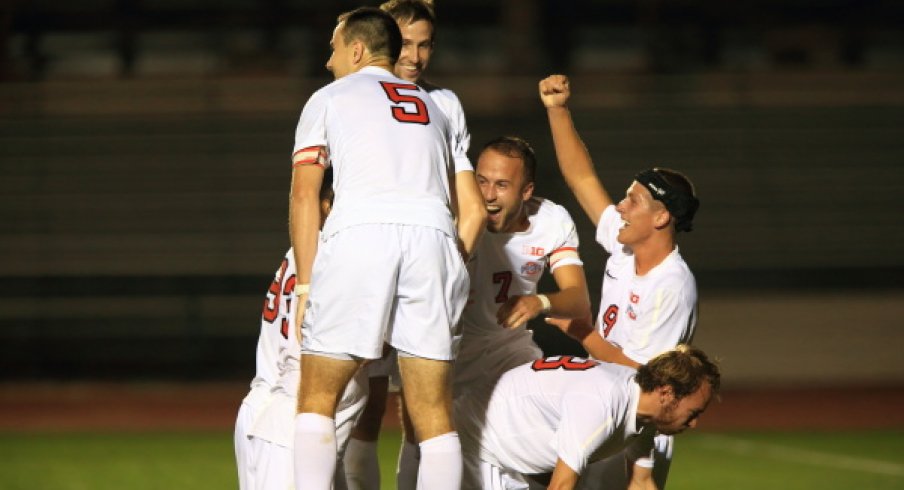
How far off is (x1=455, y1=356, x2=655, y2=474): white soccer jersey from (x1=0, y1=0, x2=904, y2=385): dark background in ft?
25.2

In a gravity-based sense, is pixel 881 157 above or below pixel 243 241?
above

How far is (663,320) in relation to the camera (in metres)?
5.14

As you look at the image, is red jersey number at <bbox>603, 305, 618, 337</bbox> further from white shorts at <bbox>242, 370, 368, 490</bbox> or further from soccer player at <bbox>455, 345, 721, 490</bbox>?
white shorts at <bbox>242, 370, 368, 490</bbox>

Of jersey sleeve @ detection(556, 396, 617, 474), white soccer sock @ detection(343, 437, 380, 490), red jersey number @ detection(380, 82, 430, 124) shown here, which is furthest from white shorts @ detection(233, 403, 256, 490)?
red jersey number @ detection(380, 82, 430, 124)

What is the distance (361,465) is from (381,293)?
1.39 m

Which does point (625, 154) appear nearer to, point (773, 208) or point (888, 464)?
point (773, 208)

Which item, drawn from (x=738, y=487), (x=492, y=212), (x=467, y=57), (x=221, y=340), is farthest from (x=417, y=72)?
(x=467, y=57)

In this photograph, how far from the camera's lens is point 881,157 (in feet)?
46.8

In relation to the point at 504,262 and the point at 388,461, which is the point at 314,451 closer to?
the point at 504,262

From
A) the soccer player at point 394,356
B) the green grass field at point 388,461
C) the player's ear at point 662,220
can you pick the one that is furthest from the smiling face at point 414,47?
the green grass field at point 388,461

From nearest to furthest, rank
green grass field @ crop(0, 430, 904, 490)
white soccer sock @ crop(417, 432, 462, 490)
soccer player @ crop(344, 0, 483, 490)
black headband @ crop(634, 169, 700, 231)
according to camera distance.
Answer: white soccer sock @ crop(417, 432, 462, 490), soccer player @ crop(344, 0, 483, 490), black headband @ crop(634, 169, 700, 231), green grass field @ crop(0, 430, 904, 490)

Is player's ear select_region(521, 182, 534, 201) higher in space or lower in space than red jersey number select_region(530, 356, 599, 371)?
higher

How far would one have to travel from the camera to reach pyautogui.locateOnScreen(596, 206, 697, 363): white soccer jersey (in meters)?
5.14

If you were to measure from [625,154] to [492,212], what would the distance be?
894 cm
